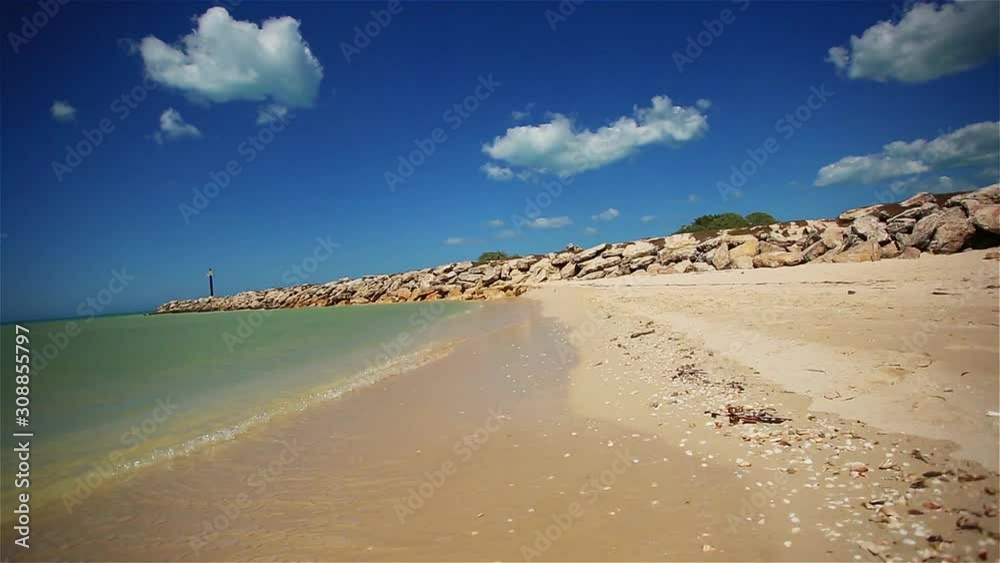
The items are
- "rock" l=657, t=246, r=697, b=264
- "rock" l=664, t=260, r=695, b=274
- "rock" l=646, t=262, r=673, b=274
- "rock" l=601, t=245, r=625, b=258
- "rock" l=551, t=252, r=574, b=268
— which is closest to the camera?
"rock" l=664, t=260, r=695, b=274

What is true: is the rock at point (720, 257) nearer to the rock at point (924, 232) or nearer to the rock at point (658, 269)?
the rock at point (658, 269)

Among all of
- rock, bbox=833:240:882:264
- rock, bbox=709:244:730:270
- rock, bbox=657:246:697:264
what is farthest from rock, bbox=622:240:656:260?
rock, bbox=833:240:882:264

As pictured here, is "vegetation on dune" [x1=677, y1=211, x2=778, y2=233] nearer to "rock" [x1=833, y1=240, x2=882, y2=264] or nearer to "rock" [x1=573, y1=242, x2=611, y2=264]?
"rock" [x1=573, y1=242, x2=611, y2=264]

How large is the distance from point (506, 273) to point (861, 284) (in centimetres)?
3634

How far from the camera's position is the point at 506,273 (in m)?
48.0

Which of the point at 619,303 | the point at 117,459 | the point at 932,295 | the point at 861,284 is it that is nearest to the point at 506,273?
the point at 619,303

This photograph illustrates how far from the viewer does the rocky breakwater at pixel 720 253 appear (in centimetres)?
1661

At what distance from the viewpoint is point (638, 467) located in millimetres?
4785

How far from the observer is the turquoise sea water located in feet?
21.0

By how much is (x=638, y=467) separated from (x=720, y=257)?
26146 mm

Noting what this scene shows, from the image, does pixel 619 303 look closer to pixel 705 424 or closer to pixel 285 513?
pixel 705 424

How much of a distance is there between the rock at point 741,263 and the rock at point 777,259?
375 millimetres

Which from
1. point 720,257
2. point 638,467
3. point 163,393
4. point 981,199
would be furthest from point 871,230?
point 163,393

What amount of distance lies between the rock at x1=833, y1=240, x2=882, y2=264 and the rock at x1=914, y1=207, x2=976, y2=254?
1734 mm
